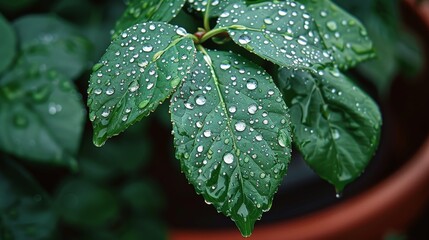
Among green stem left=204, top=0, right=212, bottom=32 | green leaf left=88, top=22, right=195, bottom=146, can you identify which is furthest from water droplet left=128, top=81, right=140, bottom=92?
green stem left=204, top=0, right=212, bottom=32

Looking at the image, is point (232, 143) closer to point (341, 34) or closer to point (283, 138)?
point (283, 138)

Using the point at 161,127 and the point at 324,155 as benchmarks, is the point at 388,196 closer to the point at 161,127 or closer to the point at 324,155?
the point at 161,127

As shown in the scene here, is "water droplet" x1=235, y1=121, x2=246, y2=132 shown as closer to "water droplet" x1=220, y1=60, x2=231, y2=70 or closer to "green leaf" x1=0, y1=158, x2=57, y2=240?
"water droplet" x1=220, y1=60, x2=231, y2=70

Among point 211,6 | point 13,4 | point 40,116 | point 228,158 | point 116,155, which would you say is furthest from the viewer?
point 116,155

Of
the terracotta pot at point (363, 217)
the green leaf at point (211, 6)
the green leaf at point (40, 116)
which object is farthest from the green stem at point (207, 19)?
the terracotta pot at point (363, 217)

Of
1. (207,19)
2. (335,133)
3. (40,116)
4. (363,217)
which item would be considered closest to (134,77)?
(207,19)

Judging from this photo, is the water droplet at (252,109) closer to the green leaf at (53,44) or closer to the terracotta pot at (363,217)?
the green leaf at (53,44)
